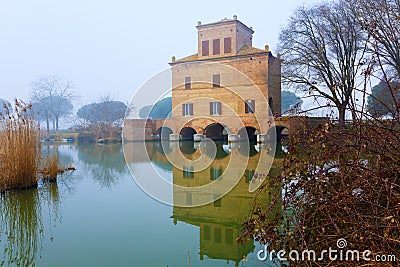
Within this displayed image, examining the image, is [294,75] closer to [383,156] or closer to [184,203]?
[184,203]

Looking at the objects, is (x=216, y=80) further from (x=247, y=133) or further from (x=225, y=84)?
(x=247, y=133)

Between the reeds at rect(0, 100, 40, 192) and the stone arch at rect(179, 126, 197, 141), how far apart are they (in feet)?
57.3

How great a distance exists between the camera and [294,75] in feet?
51.1

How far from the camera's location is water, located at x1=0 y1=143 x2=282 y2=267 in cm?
350

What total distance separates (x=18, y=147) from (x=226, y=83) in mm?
16525

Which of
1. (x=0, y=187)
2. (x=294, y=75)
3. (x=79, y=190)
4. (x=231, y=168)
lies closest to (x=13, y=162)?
(x=0, y=187)

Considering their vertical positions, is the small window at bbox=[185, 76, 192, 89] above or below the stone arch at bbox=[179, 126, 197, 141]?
above

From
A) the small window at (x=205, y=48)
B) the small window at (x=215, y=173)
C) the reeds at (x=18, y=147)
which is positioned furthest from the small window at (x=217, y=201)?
the small window at (x=205, y=48)

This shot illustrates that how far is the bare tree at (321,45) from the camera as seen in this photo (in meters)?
14.2

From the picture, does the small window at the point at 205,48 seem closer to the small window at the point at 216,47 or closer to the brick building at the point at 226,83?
the brick building at the point at 226,83

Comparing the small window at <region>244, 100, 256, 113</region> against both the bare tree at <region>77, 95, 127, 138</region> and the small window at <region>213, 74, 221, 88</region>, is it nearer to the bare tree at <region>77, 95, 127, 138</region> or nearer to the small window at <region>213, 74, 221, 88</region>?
the small window at <region>213, 74, 221, 88</region>

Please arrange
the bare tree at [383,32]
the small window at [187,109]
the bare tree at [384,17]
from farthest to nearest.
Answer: the small window at [187,109] < the bare tree at [384,17] < the bare tree at [383,32]

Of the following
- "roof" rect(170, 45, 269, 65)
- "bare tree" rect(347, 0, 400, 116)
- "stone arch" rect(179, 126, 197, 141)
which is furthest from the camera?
"stone arch" rect(179, 126, 197, 141)

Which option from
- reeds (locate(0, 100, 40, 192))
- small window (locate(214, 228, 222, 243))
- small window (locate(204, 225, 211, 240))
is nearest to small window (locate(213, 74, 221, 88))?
reeds (locate(0, 100, 40, 192))
